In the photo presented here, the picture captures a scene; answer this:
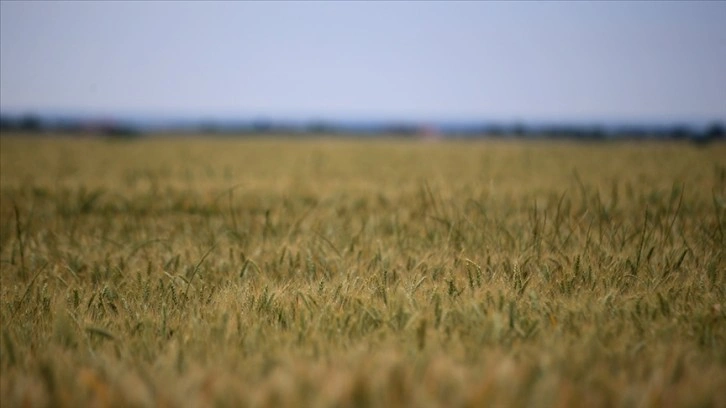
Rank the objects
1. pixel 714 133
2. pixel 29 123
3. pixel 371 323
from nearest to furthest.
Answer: pixel 371 323 < pixel 714 133 < pixel 29 123

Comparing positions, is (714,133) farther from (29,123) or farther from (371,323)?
(29,123)

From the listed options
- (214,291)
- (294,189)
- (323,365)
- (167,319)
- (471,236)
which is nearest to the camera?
(323,365)

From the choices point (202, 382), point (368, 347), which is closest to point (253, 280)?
point (368, 347)

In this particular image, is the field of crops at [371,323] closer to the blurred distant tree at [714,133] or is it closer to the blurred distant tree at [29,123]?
the blurred distant tree at [714,133]

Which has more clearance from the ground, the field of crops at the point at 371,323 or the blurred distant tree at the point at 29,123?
the blurred distant tree at the point at 29,123

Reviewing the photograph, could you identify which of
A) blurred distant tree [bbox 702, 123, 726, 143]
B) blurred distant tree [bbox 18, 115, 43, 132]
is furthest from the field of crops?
blurred distant tree [bbox 18, 115, 43, 132]

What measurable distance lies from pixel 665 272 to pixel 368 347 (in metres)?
1.64

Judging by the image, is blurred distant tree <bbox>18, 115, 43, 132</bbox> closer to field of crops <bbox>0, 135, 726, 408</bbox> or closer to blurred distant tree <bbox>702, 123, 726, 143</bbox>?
blurred distant tree <bbox>702, 123, 726, 143</bbox>

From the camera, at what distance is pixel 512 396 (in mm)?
1233

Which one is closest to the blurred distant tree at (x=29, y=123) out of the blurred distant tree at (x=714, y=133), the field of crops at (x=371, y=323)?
the blurred distant tree at (x=714, y=133)

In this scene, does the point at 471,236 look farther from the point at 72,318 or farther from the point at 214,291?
the point at 72,318

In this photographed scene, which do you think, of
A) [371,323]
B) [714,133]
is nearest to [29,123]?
[714,133]

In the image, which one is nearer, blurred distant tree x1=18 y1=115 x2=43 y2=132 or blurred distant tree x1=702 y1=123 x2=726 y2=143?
blurred distant tree x1=702 y1=123 x2=726 y2=143

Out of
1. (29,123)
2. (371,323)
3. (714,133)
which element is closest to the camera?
(371,323)
